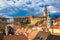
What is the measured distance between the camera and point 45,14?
5.08 metres

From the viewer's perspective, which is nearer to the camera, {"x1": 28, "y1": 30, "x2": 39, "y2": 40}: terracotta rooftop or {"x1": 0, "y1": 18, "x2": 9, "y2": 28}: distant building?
{"x1": 28, "y1": 30, "x2": 39, "y2": 40}: terracotta rooftop

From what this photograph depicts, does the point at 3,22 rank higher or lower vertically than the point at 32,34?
higher

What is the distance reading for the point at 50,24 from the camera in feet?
16.5

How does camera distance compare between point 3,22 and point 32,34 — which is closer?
point 32,34

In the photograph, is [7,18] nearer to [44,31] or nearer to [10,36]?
[10,36]

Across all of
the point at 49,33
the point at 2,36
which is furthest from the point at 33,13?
the point at 2,36

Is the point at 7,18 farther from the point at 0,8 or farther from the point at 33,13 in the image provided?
the point at 33,13

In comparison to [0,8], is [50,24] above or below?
below

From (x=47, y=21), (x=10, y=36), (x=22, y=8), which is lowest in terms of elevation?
(x=10, y=36)

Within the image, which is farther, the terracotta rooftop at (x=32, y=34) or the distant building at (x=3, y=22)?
the distant building at (x=3, y=22)

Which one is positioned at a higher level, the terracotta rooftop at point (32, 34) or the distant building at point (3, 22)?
the distant building at point (3, 22)

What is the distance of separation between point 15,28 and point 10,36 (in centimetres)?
25

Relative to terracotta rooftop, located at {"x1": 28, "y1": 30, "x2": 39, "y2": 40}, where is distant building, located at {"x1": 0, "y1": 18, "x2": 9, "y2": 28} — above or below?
above

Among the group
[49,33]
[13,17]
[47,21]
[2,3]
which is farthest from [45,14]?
[2,3]
